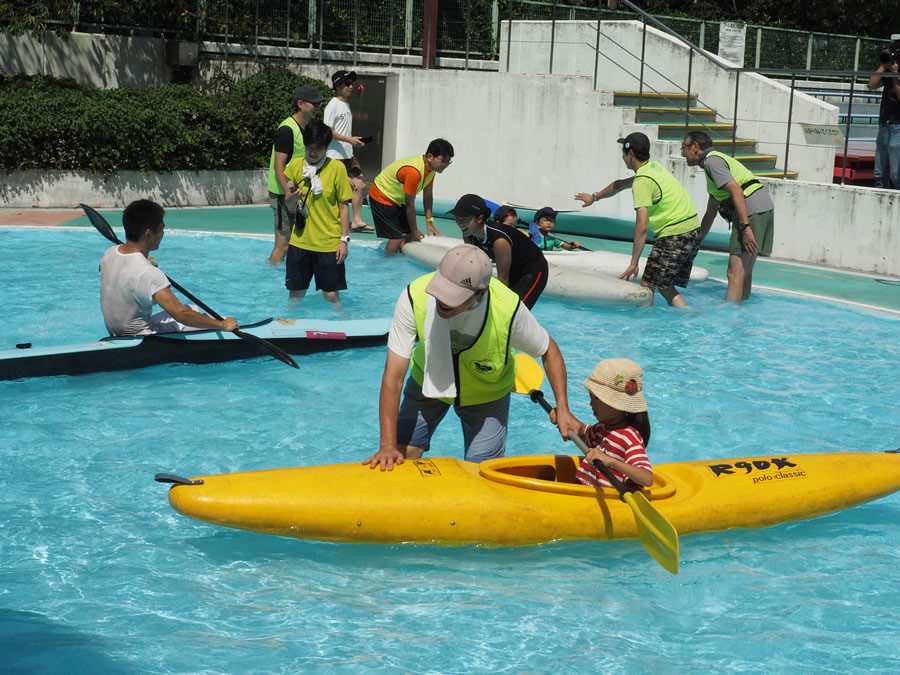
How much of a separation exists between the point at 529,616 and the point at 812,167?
1108cm

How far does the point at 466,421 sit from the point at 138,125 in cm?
1020

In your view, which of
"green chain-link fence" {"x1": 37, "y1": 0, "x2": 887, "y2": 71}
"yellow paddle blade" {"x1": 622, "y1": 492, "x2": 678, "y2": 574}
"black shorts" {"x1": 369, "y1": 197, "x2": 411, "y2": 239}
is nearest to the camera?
"yellow paddle blade" {"x1": 622, "y1": 492, "x2": 678, "y2": 574}

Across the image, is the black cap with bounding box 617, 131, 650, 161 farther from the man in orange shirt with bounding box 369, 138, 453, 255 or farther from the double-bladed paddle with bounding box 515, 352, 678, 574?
the double-bladed paddle with bounding box 515, 352, 678, 574

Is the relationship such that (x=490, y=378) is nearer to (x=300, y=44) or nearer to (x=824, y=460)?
(x=824, y=460)

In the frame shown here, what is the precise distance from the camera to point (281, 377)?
7.77 m

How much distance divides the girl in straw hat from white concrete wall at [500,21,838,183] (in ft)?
36.2

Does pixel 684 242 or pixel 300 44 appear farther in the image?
pixel 300 44

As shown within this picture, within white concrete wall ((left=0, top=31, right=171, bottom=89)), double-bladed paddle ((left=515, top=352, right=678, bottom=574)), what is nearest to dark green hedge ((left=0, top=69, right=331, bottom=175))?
white concrete wall ((left=0, top=31, right=171, bottom=89))

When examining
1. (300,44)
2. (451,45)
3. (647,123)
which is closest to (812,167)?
(647,123)

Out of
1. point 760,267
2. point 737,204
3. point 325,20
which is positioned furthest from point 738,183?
point 325,20

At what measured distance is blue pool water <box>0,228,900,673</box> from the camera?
4.18 meters

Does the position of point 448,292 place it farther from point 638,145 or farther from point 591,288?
point 591,288

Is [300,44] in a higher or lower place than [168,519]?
higher

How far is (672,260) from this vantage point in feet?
31.2
